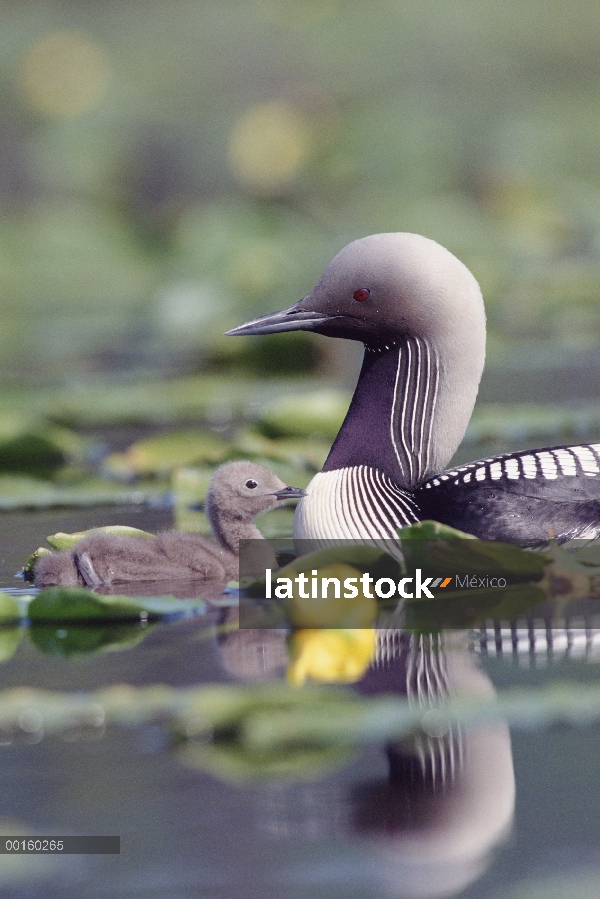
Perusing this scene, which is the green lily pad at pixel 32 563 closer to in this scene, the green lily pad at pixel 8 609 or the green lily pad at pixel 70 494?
the green lily pad at pixel 8 609

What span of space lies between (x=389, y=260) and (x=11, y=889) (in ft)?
7.70

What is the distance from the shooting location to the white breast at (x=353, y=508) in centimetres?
410

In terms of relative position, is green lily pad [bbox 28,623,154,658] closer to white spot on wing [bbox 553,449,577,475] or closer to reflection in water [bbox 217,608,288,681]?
reflection in water [bbox 217,608,288,681]

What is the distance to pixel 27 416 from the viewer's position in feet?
20.7

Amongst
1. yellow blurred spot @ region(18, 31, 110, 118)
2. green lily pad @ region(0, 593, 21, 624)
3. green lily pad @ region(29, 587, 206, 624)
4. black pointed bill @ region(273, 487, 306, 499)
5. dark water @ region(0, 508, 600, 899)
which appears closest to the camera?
dark water @ region(0, 508, 600, 899)

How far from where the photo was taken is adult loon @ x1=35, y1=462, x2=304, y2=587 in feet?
13.7

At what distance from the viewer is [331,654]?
3404 millimetres

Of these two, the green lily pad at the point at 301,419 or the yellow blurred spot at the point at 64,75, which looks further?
the yellow blurred spot at the point at 64,75

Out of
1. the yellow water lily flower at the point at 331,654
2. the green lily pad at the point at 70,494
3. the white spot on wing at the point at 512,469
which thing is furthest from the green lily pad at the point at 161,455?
the yellow water lily flower at the point at 331,654

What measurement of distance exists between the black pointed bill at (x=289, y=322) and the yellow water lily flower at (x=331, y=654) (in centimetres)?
103

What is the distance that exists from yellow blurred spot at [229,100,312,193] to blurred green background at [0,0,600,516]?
18 millimetres

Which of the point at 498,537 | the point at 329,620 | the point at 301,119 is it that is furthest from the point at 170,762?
the point at 301,119

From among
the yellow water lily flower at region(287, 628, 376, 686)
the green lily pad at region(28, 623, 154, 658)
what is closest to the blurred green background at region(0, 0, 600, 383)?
the green lily pad at region(28, 623, 154, 658)

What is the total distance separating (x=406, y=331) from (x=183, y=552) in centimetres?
86
